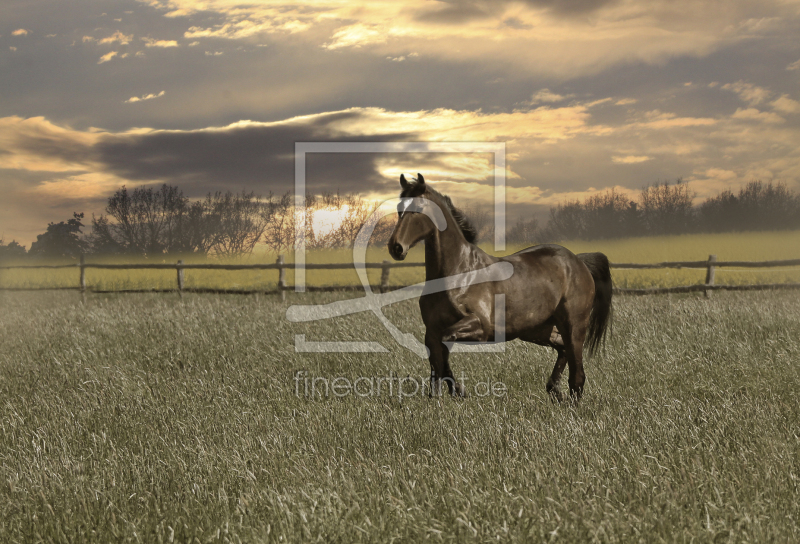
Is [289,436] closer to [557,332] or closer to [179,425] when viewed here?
[179,425]

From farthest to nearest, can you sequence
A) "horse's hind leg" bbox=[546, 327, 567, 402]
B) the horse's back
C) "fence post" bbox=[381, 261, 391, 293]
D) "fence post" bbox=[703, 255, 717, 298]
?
"fence post" bbox=[703, 255, 717, 298] < "fence post" bbox=[381, 261, 391, 293] < "horse's hind leg" bbox=[546, 327, 567, 402] < the horse's back

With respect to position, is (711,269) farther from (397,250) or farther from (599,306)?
(397,250)

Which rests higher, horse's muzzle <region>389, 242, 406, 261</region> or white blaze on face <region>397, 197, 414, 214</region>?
white blaze on face <region>397, 197, 414, 214</region>

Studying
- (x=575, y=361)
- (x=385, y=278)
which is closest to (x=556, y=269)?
(x=575, y=361)

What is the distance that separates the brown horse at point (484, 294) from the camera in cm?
457

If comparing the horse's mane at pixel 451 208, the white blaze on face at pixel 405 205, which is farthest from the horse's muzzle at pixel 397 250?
the horse's mane at pixel 451 208

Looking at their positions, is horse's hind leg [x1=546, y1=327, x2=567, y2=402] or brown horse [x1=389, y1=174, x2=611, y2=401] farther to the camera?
horse's hind leg [x1=546, y1=327, x2=567, y2=402]

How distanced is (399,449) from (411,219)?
1.79 meters

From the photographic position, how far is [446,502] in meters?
2.86

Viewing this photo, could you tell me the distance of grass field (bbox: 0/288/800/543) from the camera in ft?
8.90

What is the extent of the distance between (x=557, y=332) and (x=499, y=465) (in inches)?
92.5

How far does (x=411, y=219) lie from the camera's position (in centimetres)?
450

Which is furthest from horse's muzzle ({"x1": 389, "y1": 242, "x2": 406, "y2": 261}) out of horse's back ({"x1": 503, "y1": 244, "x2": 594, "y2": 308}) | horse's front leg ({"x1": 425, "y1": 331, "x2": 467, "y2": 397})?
horse's back ({"x1": 503, "y1": 244, "x2": 594, "y2": 308})

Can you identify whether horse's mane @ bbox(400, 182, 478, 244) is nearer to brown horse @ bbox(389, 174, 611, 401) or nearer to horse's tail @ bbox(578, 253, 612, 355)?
brown horse @ bbox(389, 174, 611, 401)
